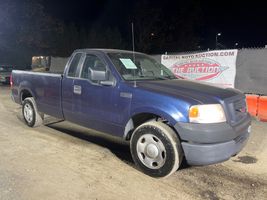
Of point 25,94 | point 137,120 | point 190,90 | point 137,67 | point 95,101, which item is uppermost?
point 137,67

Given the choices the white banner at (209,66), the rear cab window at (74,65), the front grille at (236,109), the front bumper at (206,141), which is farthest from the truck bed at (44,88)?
the white banner at (209,66)

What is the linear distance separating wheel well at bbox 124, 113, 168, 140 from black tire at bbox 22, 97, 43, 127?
9.57 feet

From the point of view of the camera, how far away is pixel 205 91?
4.81 metres

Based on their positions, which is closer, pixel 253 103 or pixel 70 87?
pixel 70 87

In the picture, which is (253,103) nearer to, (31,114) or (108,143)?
(108,143)

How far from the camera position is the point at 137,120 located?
5.18 meters

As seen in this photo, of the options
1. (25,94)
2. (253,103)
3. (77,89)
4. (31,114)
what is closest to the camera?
(77,89)

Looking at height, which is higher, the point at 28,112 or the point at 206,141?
the point at 206,141

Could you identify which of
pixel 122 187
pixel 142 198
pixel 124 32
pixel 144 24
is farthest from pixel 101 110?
pixel 124 32

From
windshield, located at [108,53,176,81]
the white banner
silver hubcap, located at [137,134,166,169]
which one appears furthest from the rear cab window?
the white banner

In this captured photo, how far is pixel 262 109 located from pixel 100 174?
558 cm

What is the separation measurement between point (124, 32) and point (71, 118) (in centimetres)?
3846

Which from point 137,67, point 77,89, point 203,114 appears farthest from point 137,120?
point 77,89

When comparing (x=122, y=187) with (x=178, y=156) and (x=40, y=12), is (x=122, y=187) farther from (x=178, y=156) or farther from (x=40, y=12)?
(x=40, y=12)
